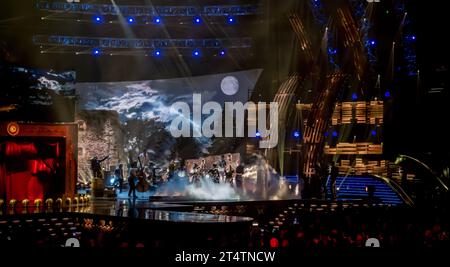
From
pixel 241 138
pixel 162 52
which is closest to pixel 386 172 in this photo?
pixel 241 138

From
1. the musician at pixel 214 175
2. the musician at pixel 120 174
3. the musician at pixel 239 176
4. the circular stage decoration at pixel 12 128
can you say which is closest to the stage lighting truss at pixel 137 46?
the musician at pixel 239 176

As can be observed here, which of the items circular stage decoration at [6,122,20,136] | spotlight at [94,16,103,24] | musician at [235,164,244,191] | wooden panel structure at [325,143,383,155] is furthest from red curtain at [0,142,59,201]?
wooden panel structure at [325,143,383,155]

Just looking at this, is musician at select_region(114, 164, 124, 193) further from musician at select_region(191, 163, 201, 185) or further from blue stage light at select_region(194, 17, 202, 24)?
blue stage light at select_region(194, 17, 202, 24)

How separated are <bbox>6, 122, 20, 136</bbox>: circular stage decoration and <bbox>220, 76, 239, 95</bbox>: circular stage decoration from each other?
1222cm

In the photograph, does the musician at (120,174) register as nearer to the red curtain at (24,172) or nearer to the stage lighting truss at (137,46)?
the red curtain at (24,172)

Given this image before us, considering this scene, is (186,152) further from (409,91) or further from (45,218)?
(45,218)

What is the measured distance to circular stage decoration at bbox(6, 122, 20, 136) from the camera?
16.1m

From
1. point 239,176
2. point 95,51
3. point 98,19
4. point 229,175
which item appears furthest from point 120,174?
point 98,19

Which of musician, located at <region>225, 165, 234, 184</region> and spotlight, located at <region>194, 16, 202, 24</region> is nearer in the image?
musician, located at <region>225, 165, 234, 184</region>

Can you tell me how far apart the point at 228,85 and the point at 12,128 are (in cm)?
1254

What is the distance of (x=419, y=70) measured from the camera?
76.9 ft

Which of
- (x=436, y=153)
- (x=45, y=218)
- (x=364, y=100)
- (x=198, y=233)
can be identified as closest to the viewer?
(x=198, y=233)

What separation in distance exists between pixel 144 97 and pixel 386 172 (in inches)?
475
